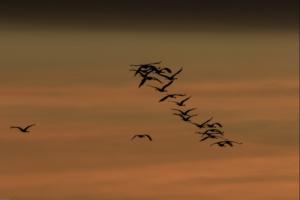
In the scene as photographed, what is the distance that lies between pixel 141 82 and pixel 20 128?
6.17ft

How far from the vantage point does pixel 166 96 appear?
93.6 ft

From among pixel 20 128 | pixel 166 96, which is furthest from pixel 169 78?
pixel 20 128

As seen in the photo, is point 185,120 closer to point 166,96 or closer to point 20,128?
point 166,96

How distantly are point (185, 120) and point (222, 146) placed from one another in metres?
0.76

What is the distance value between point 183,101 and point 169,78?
0.38m

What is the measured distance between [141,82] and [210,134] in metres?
1.16

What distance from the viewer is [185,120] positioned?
28.8 m

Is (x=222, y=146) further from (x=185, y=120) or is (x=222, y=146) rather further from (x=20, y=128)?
(x=20, y=128)

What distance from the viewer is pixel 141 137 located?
93.2 ft

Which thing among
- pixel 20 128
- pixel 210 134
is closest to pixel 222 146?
pixel 210 134

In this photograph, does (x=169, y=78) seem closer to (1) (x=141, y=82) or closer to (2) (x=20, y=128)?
(1) (x=141, y=82)

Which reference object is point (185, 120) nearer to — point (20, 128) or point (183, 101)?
point (183, 101)

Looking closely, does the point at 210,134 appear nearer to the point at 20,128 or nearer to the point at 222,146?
the point at 222,146

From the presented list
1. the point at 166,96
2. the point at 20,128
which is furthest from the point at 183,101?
the point at 20,128
